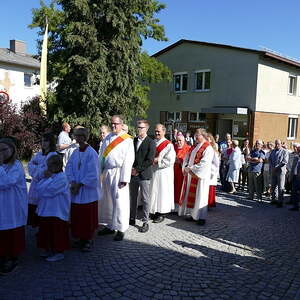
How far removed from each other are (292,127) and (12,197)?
22.3 metres

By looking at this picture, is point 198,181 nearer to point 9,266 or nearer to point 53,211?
point 53,211

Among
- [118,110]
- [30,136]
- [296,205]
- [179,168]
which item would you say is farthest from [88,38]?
[296,205]

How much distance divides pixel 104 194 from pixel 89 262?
4.57ft

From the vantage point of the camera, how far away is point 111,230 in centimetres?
589

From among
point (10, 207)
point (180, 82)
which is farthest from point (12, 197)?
point (180, 82)

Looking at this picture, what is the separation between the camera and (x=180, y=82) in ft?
80.7

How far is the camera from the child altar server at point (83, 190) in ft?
16.3

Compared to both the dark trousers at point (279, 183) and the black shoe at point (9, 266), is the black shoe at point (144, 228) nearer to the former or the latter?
the black shoe at point (9, 266)

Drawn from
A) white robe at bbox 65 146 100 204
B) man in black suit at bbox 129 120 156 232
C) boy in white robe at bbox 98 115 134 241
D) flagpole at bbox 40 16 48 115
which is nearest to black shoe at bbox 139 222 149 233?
man in black suit at bbox 129 120 156 232

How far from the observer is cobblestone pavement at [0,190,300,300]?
3873mm

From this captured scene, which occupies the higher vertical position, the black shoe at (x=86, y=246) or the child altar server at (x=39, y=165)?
the child altar server at (x=39, y=165)

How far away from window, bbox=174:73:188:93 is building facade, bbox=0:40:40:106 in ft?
35.8

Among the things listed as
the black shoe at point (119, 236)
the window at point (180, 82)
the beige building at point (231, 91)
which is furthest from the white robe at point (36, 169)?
the window at point (180, 82)

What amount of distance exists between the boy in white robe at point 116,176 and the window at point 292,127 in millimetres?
19869
